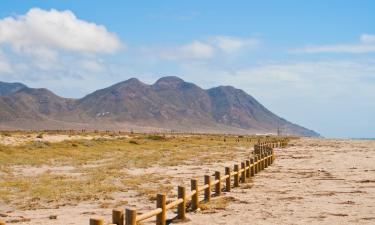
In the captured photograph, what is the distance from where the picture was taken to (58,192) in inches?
860

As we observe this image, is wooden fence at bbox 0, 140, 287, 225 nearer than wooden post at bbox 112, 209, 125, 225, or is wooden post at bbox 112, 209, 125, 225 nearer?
wooden post at bbox 112, 209, 125, 225

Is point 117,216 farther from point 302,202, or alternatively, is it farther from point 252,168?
point 252,168

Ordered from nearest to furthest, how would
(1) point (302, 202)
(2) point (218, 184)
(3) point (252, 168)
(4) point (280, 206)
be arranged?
(4) point (280, 206) → (1) point (302, 202) → (2) point (218, 184) → (3) point (252, 168)

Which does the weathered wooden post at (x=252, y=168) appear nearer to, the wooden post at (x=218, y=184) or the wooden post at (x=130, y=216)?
the wooden post at (x=218, y=184)

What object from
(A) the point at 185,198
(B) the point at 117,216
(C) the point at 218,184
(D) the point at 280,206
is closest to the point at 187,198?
(A) the point at 185,198

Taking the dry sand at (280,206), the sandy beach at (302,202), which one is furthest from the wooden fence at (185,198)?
the sandy beach at (302,202)

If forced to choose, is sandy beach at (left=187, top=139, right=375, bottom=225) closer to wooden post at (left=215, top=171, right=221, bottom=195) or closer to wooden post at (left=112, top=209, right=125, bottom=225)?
wooden post at (left=215, top=171, right=221, bottom=195)

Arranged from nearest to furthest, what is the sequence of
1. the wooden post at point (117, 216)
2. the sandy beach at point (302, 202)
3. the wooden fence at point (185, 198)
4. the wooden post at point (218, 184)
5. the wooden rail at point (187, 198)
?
the wooden post at point (117, 216) → the wooden fence at point (185, 198) → the wooden rail at point (187, 198) → the sandy beach at point (302, 202) → the wooden post at point (218, 184)

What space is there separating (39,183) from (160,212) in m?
13.7

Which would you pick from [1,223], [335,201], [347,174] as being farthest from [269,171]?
[1,223]

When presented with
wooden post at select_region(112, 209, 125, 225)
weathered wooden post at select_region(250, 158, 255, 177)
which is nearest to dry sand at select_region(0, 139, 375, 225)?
weathered wooden post at select_region(250, 158, 255, 177)

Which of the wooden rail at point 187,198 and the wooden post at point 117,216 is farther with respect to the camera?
the wooden rail at point 187,198

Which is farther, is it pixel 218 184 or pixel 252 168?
pixel 252 168

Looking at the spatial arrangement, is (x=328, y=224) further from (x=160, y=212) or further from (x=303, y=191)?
(x=303, y=191)
